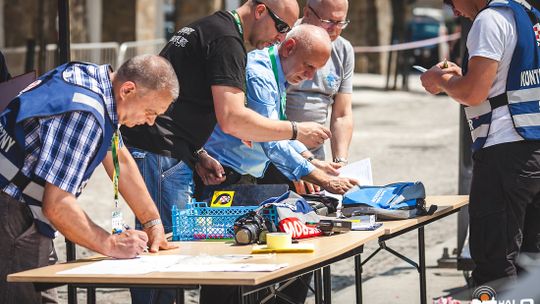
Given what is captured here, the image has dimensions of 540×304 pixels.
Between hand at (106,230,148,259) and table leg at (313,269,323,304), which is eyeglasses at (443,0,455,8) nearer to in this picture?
table leg at (313,269,323,304)

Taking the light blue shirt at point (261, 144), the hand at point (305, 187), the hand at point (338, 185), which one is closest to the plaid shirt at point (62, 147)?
the light blue shirt at point (261, 144)

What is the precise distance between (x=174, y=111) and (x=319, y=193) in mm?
878

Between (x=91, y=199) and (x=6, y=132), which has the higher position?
(x=6, y=132)

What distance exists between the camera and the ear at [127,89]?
414 cm

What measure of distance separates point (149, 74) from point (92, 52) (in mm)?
18692

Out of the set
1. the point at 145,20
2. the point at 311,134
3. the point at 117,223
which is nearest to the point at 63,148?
the point at 117,223

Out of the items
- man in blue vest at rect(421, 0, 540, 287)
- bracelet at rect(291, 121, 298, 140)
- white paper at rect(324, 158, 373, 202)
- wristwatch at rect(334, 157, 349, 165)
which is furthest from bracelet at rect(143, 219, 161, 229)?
wristwatch at rect(334, 157, 349, 165)

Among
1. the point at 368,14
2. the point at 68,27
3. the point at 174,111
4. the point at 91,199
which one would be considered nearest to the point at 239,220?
the point at 174,111

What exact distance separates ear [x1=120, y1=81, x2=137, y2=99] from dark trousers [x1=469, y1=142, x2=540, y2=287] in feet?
5.69

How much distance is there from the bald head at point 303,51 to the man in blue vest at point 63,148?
4.02 ft

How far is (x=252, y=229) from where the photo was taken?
4.61m

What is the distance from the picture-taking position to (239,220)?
4672 millimetres

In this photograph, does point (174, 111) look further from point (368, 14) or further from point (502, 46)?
point (368, 14)

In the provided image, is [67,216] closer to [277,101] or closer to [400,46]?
[277,101]
